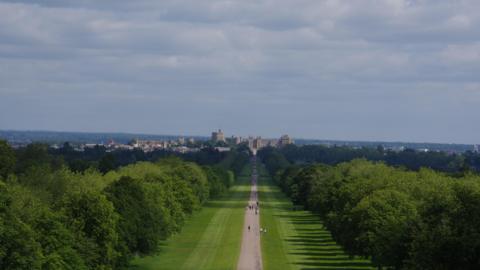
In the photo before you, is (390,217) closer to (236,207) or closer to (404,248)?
(404,248)

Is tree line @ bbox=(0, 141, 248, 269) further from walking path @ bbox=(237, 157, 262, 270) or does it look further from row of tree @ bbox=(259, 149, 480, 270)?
row of tree @ bbox=(259, 149, 480, 270)

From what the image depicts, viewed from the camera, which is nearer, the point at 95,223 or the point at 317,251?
the point at 95,223

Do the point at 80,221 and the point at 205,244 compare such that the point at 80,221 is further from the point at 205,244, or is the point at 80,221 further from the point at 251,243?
the point at 251,243

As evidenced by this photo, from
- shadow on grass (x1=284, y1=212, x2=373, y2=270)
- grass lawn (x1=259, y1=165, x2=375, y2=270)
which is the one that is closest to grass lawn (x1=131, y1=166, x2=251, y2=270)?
grass lawn (x1=259, y1=165, x2=375, y2=270)

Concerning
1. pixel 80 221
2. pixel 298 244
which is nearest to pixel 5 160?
pixel 298 244

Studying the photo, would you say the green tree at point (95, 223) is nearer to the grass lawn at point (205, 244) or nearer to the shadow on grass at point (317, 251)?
the grass lawn at point (205, 244)

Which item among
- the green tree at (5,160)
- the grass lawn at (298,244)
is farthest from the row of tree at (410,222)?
the green tree at (5,160)

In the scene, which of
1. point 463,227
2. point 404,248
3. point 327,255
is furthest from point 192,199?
point 463,227
